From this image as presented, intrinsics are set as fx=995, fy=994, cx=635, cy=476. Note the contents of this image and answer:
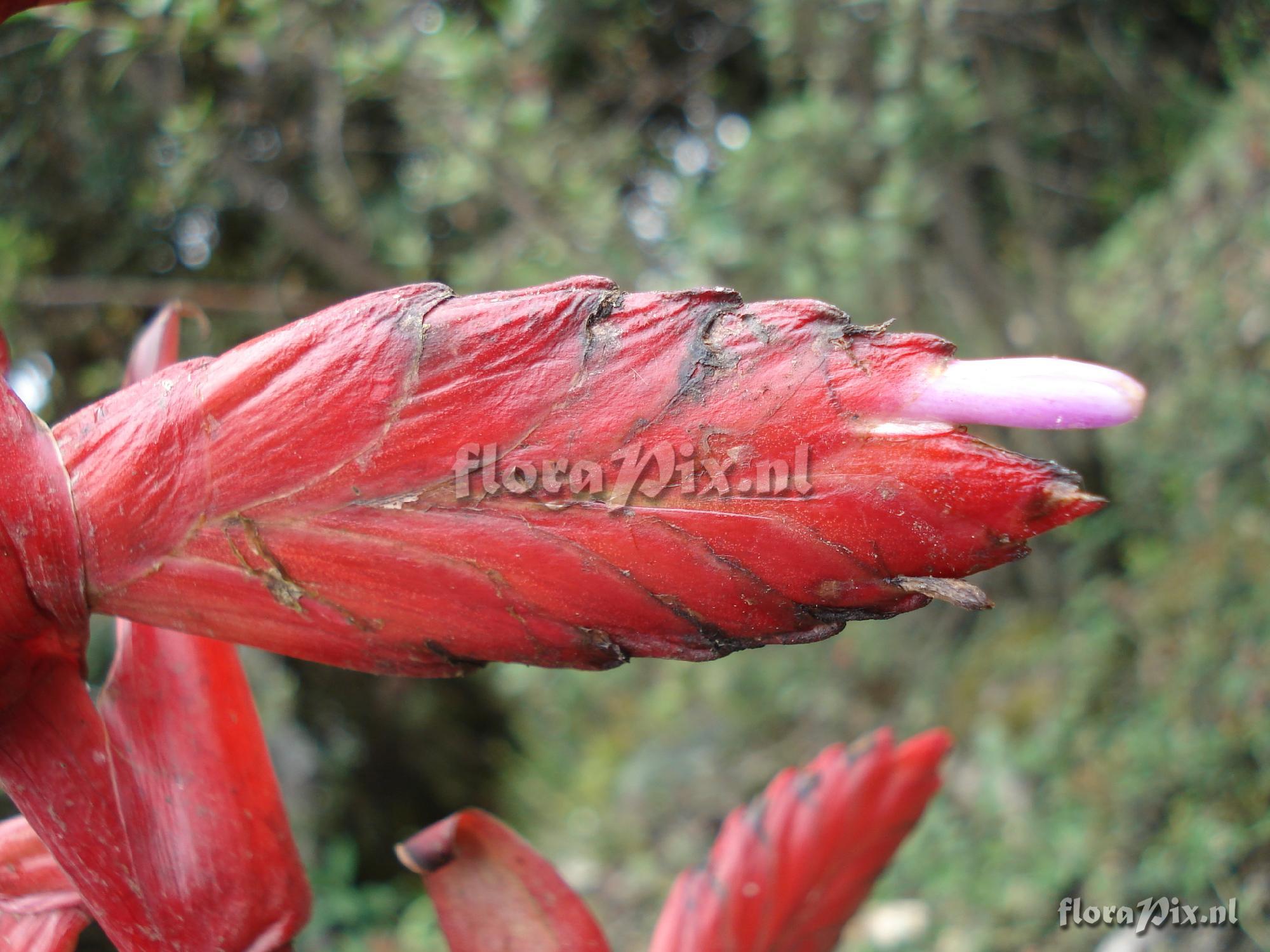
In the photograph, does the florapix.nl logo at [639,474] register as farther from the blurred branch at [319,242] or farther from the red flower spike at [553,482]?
the blurred branch at [319,242]

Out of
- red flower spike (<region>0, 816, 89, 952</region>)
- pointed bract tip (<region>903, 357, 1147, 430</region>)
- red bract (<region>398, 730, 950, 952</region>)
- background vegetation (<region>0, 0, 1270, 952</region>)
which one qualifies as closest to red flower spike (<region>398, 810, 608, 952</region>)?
red bract (<region>398, 730, 950, 952</region>)

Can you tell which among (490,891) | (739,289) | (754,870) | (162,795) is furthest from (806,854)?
(739,289)

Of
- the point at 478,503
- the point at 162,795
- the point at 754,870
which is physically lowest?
the point at 754,870

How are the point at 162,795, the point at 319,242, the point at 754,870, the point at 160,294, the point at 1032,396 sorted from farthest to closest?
1. the point at 319,242
2. the point at 160,294
3. the point at 754,870
4. the point at 162,795
5. the point at 1032,396

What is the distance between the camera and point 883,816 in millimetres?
557

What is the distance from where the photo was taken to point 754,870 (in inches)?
20.9

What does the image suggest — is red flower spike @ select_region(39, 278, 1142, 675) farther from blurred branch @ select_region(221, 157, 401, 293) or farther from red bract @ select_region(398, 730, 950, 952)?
blurred branch @ select_region(221, 157, 401, 293)

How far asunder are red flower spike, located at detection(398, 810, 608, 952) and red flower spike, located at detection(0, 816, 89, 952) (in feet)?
0.46

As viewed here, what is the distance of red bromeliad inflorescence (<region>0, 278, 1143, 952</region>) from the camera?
279 millimetres

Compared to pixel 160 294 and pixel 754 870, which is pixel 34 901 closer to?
pixel 754 870

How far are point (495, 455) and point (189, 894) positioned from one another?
229 millimetres

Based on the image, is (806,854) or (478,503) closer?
(478,503)

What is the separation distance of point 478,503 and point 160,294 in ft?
5.63

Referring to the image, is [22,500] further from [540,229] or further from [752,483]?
[540,229]
